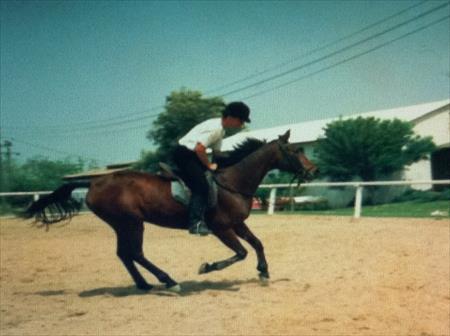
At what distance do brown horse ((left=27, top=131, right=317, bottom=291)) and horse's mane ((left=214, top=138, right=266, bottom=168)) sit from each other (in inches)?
3.4

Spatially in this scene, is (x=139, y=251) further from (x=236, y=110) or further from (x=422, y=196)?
(x=422, y=196)

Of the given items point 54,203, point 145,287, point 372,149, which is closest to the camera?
point 145,287

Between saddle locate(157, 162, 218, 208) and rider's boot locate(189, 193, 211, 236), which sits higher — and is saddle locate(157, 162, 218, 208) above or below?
above

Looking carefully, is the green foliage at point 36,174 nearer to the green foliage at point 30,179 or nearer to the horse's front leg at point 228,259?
the green foliage at point 30,179

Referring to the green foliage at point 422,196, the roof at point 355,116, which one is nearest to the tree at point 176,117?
the roof at point 355,116

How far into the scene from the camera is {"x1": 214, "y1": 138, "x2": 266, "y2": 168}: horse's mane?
264 inches

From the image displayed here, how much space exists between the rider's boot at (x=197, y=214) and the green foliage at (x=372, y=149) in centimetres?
2224

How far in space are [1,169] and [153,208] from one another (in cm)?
3875

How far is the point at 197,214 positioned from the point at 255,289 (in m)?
1.23

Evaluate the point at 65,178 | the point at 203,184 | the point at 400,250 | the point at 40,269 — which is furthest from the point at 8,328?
the point at 65,178

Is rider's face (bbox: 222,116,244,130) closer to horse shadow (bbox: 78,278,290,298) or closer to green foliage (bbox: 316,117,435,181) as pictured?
horse shadow (bbox: 78,278,290,298)

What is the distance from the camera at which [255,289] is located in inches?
244

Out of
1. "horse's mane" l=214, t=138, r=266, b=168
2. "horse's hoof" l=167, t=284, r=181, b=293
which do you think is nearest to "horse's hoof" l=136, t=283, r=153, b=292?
"horse's hoof" l=167, t=284, r=181, b=293

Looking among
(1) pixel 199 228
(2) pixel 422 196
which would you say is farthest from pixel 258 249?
(2) pixel 422 196
